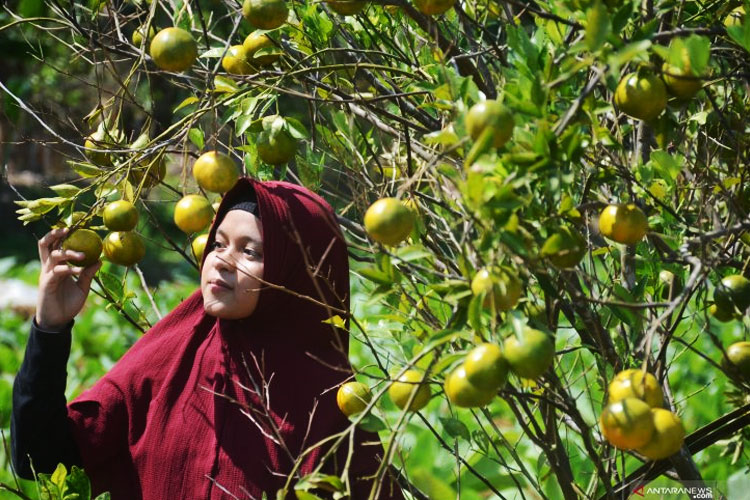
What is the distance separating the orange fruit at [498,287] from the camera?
1203 millimetres

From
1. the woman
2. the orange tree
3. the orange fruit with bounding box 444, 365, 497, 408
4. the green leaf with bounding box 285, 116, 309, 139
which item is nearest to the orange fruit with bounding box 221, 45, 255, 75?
the orange tree

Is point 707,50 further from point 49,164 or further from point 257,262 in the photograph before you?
point 49,164

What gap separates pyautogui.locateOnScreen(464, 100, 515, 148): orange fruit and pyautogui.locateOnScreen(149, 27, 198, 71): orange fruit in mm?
586

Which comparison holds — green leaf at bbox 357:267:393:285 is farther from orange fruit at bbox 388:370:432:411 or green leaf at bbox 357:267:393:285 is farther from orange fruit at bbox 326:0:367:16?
orange fruit at bbox 326:0:367:16

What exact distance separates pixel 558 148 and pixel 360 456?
952 mm

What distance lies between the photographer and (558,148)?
1.22 m

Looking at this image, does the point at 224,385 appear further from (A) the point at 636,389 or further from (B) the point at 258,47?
(A) the point at 636,389

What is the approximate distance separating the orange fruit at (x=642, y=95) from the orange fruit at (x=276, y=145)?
0.66 metres

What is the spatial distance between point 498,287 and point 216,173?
0.67 metres

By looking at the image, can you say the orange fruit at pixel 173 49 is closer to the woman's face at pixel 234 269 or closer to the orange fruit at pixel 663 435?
the woman's face at pixel 234 269

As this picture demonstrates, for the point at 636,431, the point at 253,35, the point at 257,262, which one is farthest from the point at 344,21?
the point at 636,431

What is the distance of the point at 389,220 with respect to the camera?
1.31 meters

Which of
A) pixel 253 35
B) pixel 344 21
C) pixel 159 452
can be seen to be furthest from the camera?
pixel 344 21

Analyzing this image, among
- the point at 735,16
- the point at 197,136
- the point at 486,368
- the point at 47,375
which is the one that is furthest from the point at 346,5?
the point at 47,375
